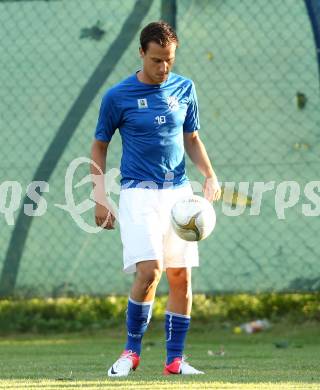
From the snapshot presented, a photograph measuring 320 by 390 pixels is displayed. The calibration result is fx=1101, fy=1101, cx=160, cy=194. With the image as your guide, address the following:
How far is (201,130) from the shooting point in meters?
7.36

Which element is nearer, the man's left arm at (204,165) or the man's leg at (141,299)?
the man's leg at (141,299)

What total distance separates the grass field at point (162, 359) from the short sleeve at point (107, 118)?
1173 mm

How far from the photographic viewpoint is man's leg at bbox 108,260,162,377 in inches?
208

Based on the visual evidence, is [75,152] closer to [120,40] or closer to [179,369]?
[120,40]

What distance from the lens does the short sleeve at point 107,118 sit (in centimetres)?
539

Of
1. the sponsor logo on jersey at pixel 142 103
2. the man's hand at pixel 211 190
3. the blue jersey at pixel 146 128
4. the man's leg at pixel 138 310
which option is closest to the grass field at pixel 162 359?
the man's leg at pixel 138 310

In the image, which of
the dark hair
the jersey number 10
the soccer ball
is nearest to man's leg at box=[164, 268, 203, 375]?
the soccer ball

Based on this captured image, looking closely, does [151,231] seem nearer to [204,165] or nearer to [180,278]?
[180,278]

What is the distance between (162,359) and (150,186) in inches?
54.0

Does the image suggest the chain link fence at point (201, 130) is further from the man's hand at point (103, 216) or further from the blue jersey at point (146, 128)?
the man's hand at point (103, 216)

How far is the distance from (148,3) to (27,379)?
324cm

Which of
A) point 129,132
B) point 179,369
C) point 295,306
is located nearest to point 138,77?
point 129,132

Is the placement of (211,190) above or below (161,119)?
below

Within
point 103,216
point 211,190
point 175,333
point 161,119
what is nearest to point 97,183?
point 103,216
